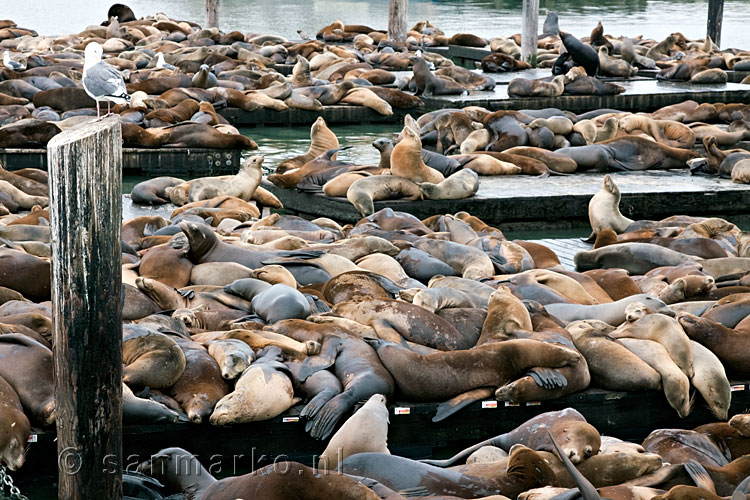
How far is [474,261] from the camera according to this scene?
6871 mm

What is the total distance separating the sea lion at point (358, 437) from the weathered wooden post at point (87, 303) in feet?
2.83

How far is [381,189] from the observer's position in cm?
923

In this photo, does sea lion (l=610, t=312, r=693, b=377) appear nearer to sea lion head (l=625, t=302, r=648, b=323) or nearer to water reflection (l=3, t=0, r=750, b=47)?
sea lion head (l=625, t=302, r=648, b=323)

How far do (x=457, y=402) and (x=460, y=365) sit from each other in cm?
19

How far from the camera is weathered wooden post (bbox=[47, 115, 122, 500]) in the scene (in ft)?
11.6

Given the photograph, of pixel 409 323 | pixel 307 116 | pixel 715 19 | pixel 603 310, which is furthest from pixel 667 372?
pixel 715 19

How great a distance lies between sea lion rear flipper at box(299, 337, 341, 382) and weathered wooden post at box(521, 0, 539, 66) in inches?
553

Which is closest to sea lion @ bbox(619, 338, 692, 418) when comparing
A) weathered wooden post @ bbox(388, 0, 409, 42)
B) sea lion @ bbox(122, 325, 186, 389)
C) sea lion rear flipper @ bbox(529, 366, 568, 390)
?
sea lion rear flipper @ bbox(529, 366, 568, 390)

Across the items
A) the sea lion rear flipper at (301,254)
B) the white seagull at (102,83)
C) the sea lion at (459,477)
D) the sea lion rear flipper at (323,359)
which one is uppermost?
the white seagull at (102,83)

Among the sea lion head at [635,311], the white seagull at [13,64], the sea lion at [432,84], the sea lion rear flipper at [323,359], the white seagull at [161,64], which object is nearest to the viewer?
the sea lion rear flipper at [323,359]

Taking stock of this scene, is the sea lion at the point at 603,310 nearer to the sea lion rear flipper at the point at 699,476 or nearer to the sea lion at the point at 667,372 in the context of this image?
the sea lion at the point at 667,372

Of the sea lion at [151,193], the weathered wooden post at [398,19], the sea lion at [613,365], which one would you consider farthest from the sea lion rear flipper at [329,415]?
the weathered wooden post at [398,19]

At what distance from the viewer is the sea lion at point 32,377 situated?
14.5ft

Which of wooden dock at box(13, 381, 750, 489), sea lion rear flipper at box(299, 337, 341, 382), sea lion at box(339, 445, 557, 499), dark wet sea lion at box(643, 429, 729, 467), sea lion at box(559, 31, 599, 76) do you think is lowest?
wooden dock at box(13, 381, 750, 489)
